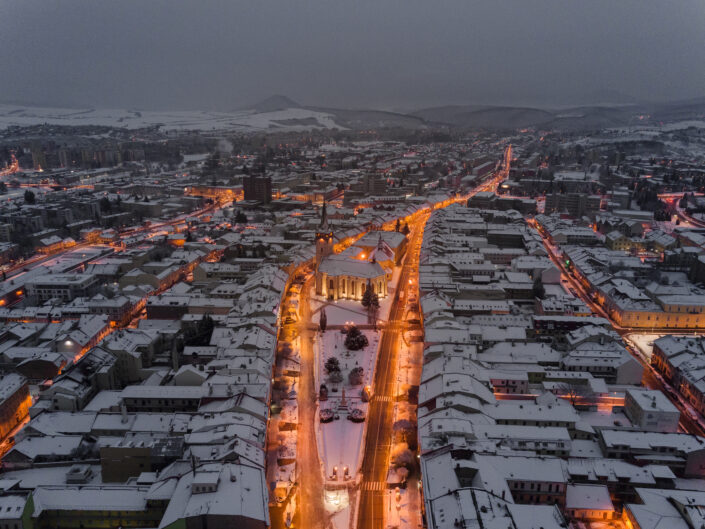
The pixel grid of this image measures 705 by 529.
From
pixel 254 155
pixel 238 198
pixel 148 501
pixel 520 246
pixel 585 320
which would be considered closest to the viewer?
pixel 148 501

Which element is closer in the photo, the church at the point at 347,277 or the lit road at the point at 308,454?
the lit road at the point at 308,454

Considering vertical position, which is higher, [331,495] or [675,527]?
[675,527]

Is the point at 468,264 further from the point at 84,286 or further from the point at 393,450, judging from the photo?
the point at 84,286

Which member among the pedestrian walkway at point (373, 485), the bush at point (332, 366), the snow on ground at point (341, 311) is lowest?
the snow on ground at point (341, 311)

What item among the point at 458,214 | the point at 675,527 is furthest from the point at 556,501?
the point at 458,214

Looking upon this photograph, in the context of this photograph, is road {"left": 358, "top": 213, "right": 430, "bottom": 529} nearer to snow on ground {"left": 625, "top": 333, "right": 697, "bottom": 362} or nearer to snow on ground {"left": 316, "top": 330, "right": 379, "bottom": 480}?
snow on ground {"left": 316, "top": 330, "right": 379, "bottom": 480}

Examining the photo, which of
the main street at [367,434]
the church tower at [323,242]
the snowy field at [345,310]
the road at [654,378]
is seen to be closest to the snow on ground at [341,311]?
the snowy field at [345,310]

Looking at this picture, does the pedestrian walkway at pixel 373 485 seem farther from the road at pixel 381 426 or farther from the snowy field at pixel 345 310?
the snowy field at pixel 345 310
